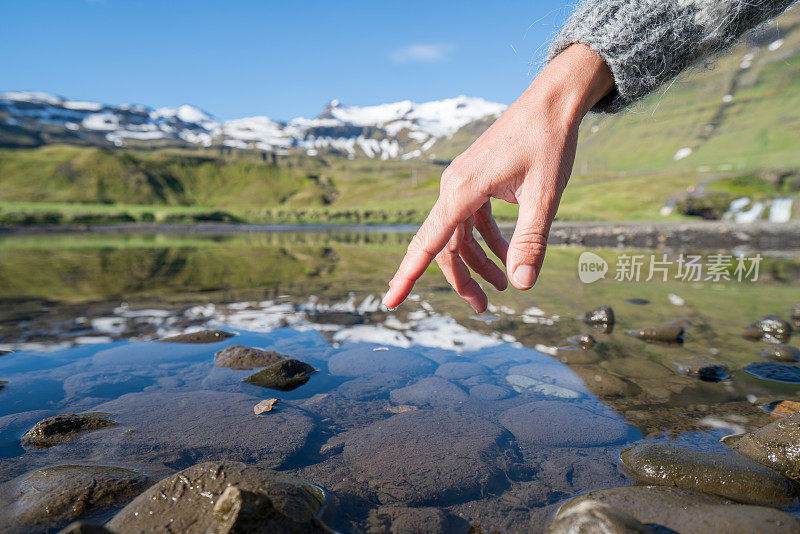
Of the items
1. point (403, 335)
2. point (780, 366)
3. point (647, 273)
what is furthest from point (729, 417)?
point (647, 273)

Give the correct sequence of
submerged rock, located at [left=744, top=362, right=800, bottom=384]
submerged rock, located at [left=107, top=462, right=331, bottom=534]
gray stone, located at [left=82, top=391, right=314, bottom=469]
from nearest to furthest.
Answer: submerged rock, located at [left=107, top=462, right=331, bottom=534] < gray stone, located at [left=82, top=391, right=314, bottom=469] < submerged rock, located at [left=744, top=362, right=800, bottom=384]

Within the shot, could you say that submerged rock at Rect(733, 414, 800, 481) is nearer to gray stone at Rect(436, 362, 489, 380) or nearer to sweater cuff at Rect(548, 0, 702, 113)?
gray stone at Rect(436, 362, 489, 380)

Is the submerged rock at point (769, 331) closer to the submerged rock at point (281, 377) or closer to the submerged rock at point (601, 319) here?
the submerged rock at point (601, 319)

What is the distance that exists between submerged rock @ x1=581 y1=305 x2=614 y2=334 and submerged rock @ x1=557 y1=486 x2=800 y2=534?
15.5 feet

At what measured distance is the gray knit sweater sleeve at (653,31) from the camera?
7.45 feet

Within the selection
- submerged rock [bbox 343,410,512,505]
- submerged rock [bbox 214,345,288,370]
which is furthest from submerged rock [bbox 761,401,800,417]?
submerged rock [bbox 214,345,288,370]

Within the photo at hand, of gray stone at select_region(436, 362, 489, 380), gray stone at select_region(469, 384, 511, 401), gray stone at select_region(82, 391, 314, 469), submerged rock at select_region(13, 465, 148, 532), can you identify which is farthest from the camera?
gray stone at select_region(436, 362, 489, 380)

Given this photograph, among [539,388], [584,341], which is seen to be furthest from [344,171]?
[539,388]

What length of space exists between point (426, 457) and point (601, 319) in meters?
5.21

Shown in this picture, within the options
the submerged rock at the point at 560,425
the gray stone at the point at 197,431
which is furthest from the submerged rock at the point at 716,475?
the gray stone at the point at 197,431

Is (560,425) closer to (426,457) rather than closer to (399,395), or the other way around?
(426,457)

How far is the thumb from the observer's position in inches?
85.2

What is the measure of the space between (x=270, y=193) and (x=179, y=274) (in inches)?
5864

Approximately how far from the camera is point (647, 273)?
14.8 m
